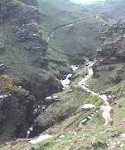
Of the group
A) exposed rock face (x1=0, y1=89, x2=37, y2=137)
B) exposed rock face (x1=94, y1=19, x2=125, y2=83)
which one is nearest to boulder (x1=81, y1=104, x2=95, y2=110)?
exposed rock face (x1=0, y1=89, x2=37, y2=137)

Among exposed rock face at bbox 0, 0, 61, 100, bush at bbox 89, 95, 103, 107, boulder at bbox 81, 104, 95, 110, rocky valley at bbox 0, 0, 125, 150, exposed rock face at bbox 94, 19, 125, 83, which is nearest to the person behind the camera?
rocky valley at bbox 0, 0, 125, 150

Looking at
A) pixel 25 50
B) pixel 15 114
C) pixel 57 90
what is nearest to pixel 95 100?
pixel 15 114

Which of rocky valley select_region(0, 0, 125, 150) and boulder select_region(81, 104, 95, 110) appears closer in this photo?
rocky valley select_region(0, 0, 125, 150)

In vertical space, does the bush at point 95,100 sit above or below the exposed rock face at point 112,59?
below

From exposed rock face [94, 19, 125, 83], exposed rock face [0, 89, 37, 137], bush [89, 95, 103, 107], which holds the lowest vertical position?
exposed rock face [0, 89, 37, 137]

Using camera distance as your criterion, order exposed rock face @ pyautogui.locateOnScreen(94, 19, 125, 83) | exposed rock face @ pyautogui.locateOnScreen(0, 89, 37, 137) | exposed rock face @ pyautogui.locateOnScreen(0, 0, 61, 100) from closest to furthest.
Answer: exposed rock face @ pyautogui.locateOnScreen(0, 89, 37, 137), exposed rock face @ pyautogui.locateOnScreen(94, 19, 125, 83), exposed rock face @ pyautogui.locateOnScreen(0, 0, 61, 100)

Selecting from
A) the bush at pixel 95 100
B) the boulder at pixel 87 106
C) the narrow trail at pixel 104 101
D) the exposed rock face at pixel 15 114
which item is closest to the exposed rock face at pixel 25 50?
the narrow trail at pixel 104 101

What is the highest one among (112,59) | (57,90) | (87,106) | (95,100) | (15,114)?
(112,59)

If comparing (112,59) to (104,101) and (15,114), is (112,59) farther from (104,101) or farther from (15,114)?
(15,114)

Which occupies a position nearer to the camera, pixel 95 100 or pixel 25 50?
pixel 95 100

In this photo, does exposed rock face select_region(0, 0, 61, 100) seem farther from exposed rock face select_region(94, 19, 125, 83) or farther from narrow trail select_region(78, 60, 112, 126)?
exposed rock face select_region(94, 19, 125, 83)

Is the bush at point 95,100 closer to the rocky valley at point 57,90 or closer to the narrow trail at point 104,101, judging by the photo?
the rocky valley at point 57,90

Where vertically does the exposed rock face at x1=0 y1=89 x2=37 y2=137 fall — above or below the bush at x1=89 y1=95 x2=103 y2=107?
below

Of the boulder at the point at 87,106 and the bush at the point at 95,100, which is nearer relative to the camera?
the boulder at the point at 87,106
